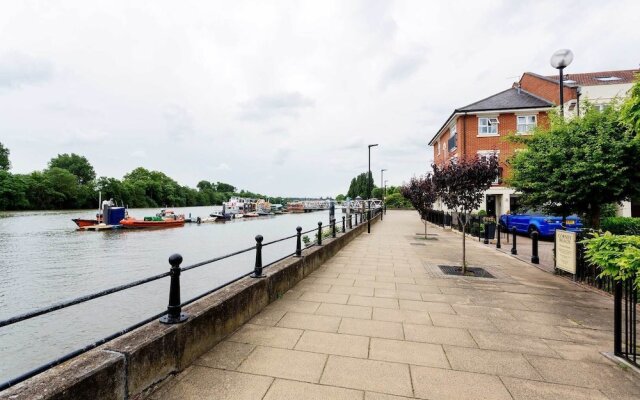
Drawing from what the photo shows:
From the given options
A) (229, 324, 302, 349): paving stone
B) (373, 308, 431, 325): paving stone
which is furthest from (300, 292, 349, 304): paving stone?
(229, 324, 302, 349): paving stone

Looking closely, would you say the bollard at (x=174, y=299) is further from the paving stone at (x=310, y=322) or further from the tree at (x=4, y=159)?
the tree at (x=4, y=159)

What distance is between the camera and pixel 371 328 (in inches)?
178

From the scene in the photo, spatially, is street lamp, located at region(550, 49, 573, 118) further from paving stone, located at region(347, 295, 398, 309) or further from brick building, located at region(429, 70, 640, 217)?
brick building, located at region(429, 70, 640, 217)

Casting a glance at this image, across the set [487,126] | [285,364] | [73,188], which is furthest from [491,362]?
[73,188]

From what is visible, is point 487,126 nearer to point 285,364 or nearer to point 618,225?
point 618,225

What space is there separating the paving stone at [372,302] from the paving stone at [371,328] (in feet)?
2.69

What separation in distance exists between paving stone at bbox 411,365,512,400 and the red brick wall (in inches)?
1091

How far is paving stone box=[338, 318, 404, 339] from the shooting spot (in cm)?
430

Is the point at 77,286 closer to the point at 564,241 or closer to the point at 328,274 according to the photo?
the point at 328,274

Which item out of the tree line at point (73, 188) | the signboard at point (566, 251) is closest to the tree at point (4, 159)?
the tree line at point (73, 188)

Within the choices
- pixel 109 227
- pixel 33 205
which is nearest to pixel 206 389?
pixel 109 227

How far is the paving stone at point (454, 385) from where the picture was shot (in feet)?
9.52

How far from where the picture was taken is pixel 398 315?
508cm

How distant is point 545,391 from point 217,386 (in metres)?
3.11
